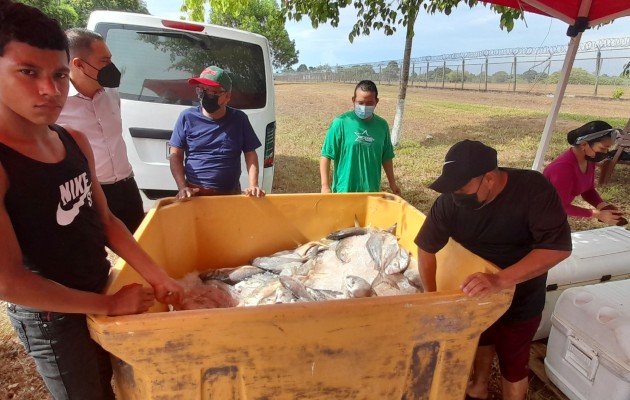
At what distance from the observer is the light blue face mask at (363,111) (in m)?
3.31

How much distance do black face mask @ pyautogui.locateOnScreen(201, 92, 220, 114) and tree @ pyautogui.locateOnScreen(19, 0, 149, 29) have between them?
637 inches

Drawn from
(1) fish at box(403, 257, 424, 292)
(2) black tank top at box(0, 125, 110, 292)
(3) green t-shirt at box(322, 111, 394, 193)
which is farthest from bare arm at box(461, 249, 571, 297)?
(3) green t-shirt at box(322, 111, 394, 193)

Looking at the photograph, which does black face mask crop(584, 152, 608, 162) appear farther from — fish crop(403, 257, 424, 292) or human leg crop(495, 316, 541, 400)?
fish crop(403, 257, 424, 292)

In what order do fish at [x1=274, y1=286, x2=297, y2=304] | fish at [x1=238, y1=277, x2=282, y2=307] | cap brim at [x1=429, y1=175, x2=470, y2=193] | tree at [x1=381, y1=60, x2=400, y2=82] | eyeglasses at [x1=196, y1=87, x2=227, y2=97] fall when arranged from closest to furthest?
cap brim at [x1=429, y1=175, x2=470, y2=193] → fish at [x1=274, y1=286, x2=297, y2=304] → fish at [x1=238, y1=277, x2=282, y2=307] → eyeglasses at [x1=196, y1=87, x2=227, y2=97] → tree at [x1=381, y1=60, x2=400, y2=82]

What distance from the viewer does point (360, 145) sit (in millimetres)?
3354

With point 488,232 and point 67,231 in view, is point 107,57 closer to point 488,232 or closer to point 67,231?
point 67,231

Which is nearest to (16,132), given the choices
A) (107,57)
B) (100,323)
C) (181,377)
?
(100,323)

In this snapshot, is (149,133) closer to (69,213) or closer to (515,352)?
(69,213)

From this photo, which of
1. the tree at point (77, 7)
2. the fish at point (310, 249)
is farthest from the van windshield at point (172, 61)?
the tree at point (77, 7)

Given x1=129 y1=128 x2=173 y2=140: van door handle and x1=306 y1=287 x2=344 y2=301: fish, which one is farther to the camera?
Result: x1=129 y1=128 x2=173 y2=140: van door handle

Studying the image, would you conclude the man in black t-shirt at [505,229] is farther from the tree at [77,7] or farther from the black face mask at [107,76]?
the tree at [77,7]

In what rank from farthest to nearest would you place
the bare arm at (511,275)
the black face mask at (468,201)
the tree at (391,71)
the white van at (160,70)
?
the tree at (391,71) < the white van at (160,70) < the black face mask at (468,201) < the bare arm at (511,275)

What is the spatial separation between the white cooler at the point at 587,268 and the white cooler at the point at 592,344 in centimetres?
29

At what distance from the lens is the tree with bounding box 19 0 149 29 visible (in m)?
18.0
